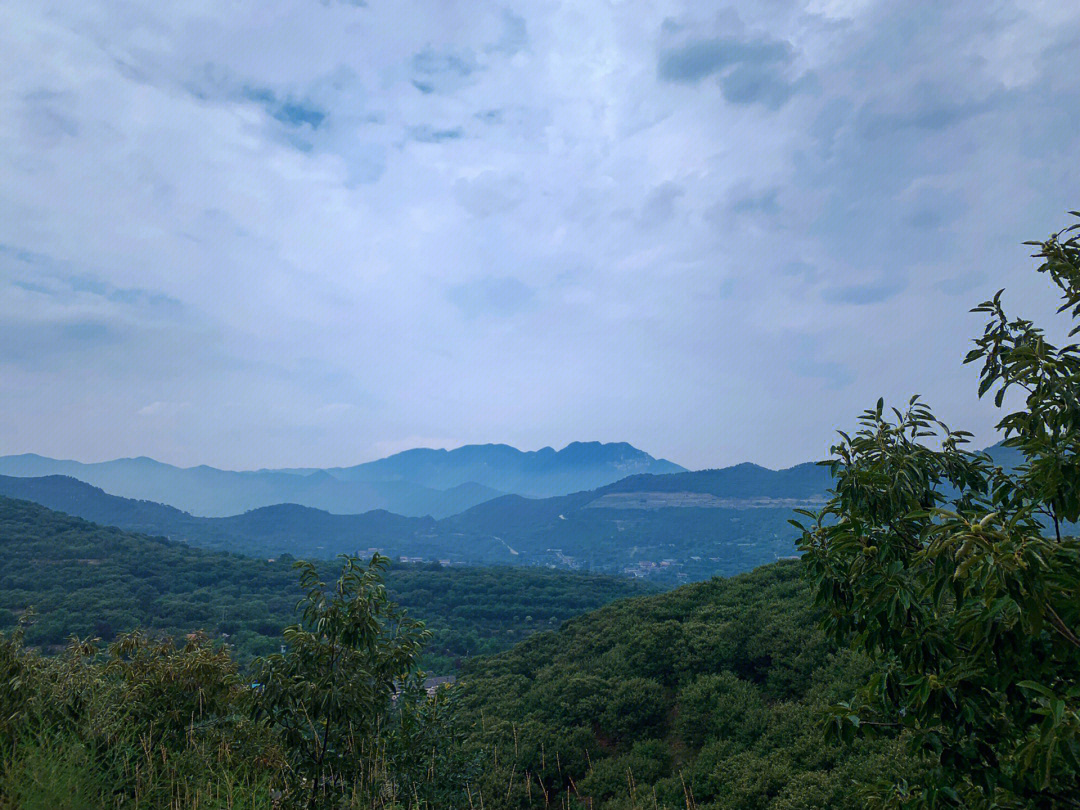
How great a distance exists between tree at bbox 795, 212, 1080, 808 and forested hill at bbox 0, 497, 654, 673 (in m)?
84.5

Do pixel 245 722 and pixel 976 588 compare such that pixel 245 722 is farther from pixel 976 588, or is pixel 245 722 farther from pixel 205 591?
pixel 205 591

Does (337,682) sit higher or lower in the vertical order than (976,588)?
lower

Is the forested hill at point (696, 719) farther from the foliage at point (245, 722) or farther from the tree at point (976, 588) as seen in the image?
the tree at point (976, 588)

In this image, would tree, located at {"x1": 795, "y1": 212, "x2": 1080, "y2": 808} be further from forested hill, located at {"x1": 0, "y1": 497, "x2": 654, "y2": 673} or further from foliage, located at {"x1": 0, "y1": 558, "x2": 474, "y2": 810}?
forested hill, located at {"x1": 0, "y1": 497, "x2": 654, "y2": 673}

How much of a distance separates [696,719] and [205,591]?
12845cm

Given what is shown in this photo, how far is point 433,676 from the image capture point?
75.8m

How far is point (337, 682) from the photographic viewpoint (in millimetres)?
7340

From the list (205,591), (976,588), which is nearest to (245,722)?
(976,588)

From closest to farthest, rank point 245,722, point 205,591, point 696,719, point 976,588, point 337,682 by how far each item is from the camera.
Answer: point 976,588 → point 245,722 → point 337,682 → point 696,719 → point 205,591

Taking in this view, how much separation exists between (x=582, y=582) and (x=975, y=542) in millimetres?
152264

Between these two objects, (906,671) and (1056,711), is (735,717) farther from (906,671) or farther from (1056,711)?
(1056,711)

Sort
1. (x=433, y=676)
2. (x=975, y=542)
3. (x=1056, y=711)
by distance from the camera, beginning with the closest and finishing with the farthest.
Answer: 1. (x=1056, y=711)
2. (x=975, y=542)
3. (x=433, y=676)

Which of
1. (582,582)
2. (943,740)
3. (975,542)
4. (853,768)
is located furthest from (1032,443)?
(582,582)

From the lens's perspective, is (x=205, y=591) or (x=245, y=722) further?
(x=205, y=591)
